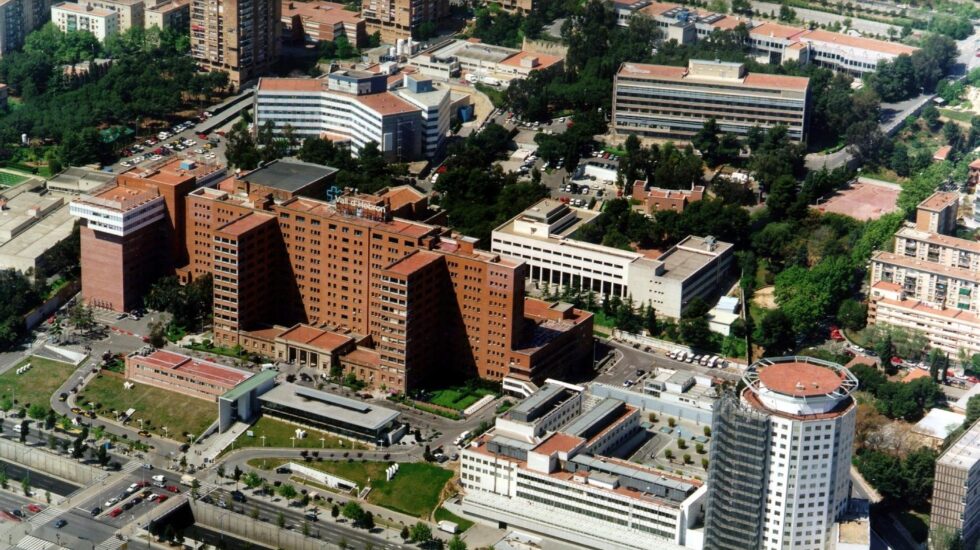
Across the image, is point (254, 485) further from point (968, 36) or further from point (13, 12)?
point (968, 36)

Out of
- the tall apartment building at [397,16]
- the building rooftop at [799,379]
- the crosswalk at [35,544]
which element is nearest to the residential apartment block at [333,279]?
the crosswalk at [35,544]

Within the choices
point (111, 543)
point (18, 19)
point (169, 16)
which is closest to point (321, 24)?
point (169, 16)

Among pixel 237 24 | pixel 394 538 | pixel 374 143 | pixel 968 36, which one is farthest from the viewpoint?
pixel 968 36

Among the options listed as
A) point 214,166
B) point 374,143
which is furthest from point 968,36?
point 214,166

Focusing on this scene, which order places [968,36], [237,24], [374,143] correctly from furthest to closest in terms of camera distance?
[968,36] < [237,24] < [374,143]

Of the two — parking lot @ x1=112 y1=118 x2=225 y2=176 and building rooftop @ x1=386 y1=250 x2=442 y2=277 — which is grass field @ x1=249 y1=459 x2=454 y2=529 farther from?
parking lot @ x1=112 y1=118 x2=225 y2=176

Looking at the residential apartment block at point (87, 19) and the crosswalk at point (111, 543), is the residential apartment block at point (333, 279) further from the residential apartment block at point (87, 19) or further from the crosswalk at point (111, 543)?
the residential apartment block at point (87, 19)

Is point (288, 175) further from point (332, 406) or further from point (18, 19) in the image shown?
point (18, 19)
